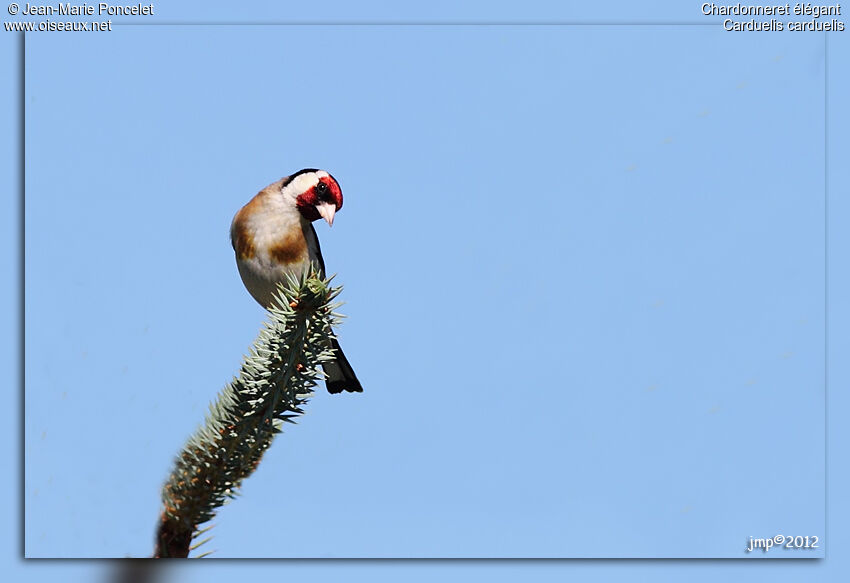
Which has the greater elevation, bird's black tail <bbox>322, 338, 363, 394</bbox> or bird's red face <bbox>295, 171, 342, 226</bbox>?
bird's red face <bbox>295, 171, 342, 226</bbox>

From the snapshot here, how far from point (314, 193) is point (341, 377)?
1.47m

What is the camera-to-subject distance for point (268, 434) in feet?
8.18

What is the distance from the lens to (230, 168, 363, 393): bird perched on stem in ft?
16.4

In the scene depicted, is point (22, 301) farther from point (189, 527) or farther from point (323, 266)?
point (323, 266)

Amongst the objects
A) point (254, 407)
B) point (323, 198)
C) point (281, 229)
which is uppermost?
point (323, 198)

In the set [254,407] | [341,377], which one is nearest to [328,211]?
[341,377]

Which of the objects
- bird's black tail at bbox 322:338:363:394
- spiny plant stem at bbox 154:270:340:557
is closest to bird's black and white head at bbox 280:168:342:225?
bird's black tail at bbox 322:338:363:394

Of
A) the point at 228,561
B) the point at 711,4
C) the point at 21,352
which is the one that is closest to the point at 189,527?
the point at 228,561

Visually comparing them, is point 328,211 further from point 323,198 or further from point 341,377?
point 341,377

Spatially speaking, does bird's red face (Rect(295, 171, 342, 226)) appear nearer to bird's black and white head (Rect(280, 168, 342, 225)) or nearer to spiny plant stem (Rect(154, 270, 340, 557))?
bird's black and white head (Rect(280, 168, 342, 225))

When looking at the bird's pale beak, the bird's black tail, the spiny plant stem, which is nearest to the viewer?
the spiny plant stem

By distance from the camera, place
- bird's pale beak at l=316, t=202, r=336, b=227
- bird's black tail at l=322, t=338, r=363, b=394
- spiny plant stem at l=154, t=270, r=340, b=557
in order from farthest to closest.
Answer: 1. bird's pale beak at l=316, t=202, r=336, b=227
2. bird's black tail at l=322, t=338, r=363, b=394
3. spiny plant stem at l=154, t=270, r=340, b=557

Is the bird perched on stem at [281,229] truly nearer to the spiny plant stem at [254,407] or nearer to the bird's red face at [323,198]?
the bird's red face at [323,198]

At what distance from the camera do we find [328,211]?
16.4ft
